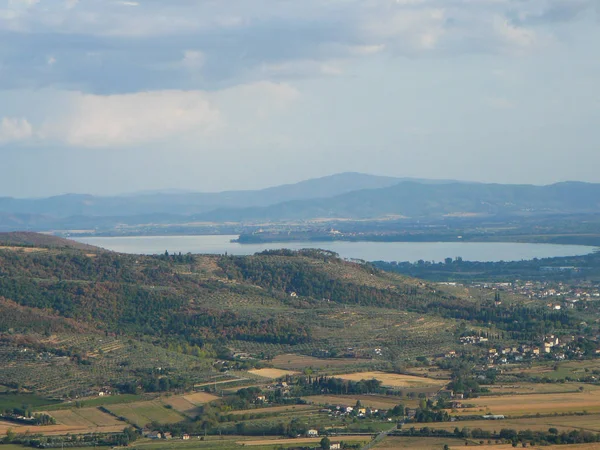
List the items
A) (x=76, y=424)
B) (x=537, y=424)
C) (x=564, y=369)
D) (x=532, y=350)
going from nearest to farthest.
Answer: (x=537, y=424), (x=76, y=424), (x=564, y=369), (x=532, y=350)

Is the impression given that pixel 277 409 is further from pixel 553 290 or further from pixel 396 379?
pixel 553 290

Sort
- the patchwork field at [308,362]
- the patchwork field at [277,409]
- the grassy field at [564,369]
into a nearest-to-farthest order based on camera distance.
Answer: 1. the patchwork field at [277,409]
2. the grassy field at [564,369]
3. the patchwork field at [308,362]

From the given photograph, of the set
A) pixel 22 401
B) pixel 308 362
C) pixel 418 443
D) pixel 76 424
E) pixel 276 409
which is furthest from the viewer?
pixel 308 362

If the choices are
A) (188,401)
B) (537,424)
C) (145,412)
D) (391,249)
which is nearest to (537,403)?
(537,424)

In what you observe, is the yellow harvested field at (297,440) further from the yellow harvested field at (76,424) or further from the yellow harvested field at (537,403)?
the yellow harvested field at (537,403)

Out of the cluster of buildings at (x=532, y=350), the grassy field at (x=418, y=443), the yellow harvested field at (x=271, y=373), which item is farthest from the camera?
the cluster of buildings at (x=532, y=350)

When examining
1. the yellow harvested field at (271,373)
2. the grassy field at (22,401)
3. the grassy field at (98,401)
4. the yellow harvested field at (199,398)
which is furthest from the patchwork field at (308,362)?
the grassy field at (22,401)

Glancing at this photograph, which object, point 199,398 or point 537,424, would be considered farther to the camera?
point 199,398

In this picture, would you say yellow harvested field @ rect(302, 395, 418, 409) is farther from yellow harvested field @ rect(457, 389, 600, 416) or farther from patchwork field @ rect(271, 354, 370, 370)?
patchwork field @ rect(271, 354, 370, 370)
